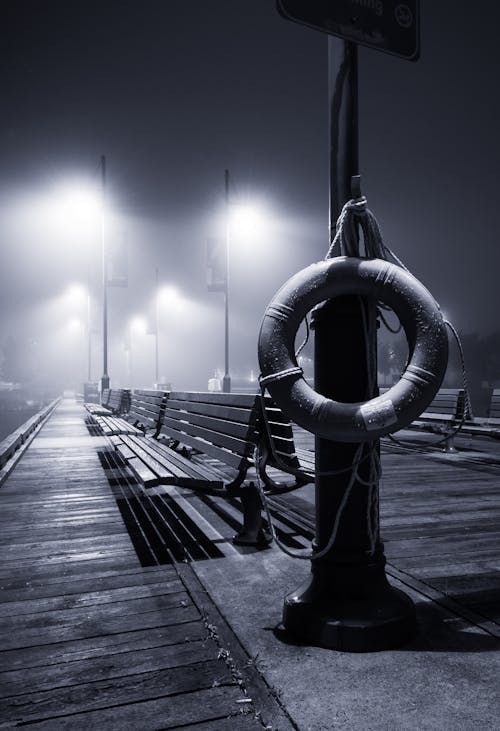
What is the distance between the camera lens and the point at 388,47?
2.67 metres

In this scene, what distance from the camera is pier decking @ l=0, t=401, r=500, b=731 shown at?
1943 mm

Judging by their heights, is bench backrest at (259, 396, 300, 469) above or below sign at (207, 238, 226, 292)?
below

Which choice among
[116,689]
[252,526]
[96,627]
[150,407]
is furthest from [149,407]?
[116,689]

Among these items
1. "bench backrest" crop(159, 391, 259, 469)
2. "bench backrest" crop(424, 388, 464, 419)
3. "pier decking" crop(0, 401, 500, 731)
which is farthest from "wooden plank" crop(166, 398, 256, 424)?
"bench backrest" crop(424, 388, 464, 419)

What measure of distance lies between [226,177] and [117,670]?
67.2ft

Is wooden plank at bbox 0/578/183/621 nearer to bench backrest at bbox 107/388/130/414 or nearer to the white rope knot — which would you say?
the white rope knot

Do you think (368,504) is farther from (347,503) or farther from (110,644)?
(110,644)

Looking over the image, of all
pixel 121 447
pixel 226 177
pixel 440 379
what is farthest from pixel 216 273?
pixel 440 379

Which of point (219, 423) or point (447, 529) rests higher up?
point (219, 423)

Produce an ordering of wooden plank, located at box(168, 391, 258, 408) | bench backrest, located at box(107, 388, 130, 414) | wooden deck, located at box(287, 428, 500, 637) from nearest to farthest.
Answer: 1. wooden deck, located at box(287, 428, 500, 637)
2. wooden plank, located at box(168, 391, 258, 408)
3. bench backrest, located at box(107, 388, 130, 414)

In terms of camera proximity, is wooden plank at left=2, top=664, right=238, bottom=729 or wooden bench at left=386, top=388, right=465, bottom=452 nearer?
wooden plank at left=2, top=664, right=238, bottom=729

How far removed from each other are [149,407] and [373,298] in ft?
21.4

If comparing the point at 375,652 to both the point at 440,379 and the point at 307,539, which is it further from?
the point at 307,539

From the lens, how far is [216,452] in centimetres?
444
